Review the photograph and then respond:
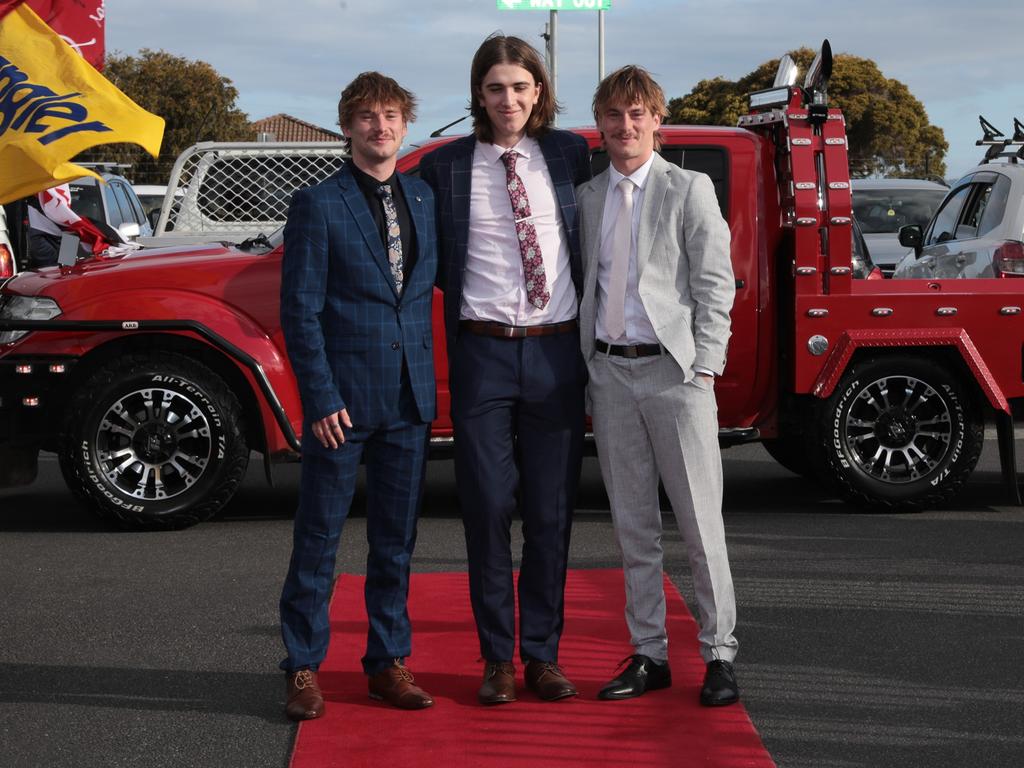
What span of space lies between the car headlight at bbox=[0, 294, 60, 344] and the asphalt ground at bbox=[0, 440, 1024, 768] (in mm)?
990

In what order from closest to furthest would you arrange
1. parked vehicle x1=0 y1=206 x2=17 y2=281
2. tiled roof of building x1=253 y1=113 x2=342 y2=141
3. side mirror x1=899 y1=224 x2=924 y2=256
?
parked vehicle x1=0 y1=206 x2=17 y2=281 < side mirror x1=899 y1=224 x2=924 y2=256 < tiled roof of building x1=253 y1=113 x2=342 y2=141

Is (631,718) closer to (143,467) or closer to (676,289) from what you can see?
(676,289)

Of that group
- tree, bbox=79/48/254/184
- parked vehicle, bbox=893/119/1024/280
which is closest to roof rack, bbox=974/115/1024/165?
parked vehicle, bbox=893/119/1024/280

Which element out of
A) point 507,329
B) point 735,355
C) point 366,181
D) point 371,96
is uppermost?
point 371,96

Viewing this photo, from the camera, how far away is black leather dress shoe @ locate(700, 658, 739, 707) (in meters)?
4.91

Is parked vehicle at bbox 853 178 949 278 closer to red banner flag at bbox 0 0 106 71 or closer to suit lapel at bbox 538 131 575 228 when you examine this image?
red banner flag at bbox 0 0 106 71

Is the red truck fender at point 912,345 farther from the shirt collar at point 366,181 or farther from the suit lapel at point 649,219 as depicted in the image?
the shirt collar at point 366,181

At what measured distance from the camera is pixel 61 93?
816 centimetres

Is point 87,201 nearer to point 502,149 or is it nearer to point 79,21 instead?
point 79,21

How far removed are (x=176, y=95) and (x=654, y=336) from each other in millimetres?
55282

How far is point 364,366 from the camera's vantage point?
4852 millimetres

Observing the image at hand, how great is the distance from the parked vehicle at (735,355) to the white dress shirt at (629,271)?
271 centimetres

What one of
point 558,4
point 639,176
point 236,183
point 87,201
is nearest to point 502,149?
point 639,176

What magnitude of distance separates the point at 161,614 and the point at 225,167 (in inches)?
287
